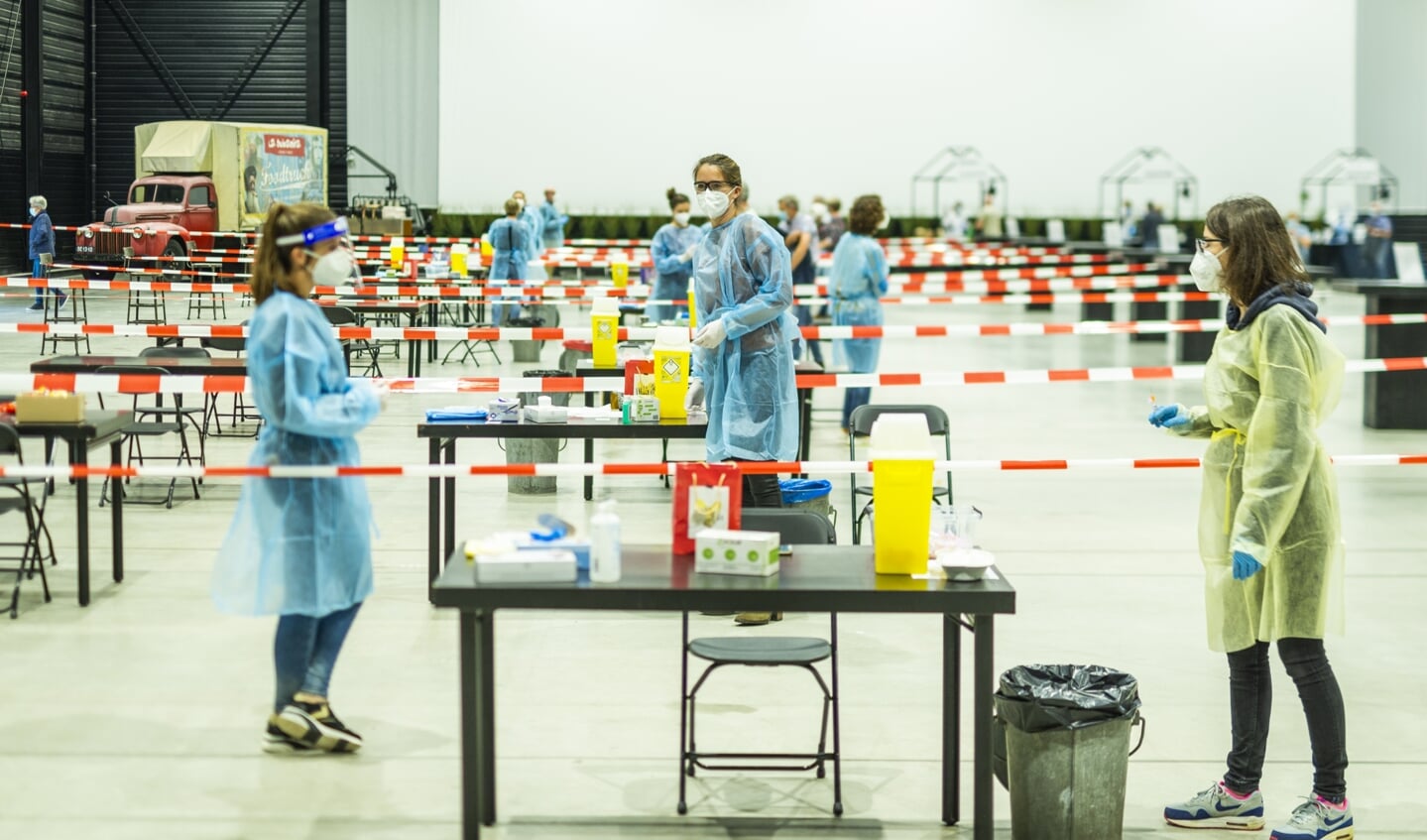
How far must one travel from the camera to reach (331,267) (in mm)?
4469

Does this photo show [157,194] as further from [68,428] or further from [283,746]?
[283,746]

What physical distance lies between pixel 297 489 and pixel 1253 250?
2.56m

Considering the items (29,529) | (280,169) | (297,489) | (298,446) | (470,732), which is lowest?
(470,732)

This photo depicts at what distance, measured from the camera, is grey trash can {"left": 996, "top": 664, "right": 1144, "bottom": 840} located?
4.00 m

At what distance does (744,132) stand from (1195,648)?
27508mm

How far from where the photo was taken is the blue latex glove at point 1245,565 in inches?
155

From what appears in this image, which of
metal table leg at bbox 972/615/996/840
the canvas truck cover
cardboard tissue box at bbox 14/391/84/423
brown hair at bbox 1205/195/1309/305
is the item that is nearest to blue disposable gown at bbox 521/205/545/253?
the canvas truck cover

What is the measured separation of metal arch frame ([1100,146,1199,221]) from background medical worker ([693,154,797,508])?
28117 millimetres

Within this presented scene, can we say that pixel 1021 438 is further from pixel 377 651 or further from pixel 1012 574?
pixel 377 651

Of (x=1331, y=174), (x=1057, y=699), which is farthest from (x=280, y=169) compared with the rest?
(x=1057, y=699)

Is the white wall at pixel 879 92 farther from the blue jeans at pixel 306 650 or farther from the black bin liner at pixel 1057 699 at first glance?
the black bin liner at pixel 1057 699

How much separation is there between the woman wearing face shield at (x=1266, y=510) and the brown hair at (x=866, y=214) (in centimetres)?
675

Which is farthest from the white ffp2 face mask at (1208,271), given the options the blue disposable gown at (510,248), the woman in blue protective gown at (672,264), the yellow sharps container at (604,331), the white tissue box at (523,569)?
the blue disposable gown at (510,248)

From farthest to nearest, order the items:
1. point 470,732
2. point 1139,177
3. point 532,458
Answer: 1. point 1139,177
2. point 532,458
3. point 470,732
